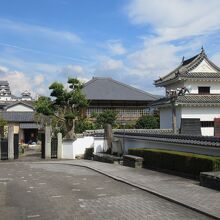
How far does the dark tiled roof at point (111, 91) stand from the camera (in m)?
50.0

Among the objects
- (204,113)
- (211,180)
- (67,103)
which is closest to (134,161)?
(211,180)

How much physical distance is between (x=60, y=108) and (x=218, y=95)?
15436 mm

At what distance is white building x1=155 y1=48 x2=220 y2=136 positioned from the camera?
120ft

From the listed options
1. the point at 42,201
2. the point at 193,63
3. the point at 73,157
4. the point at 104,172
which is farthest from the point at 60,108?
the point at 42,201

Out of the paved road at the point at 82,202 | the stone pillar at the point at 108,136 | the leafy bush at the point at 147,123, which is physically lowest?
the paved road at the point at 82,202

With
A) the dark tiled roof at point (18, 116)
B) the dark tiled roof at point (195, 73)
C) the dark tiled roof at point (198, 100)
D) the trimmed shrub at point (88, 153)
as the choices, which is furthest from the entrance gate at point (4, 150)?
the dark tiled roof at point (18, 116)

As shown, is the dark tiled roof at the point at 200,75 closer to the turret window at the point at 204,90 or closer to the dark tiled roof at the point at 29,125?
the turret window at the point at 204,90

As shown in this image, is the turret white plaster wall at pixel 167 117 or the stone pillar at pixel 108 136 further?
the turret white plaster wall at pixel 167 117

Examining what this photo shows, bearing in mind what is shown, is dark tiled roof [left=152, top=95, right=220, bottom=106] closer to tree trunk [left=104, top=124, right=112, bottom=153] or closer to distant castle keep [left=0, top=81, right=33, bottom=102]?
tree trunk [left=104, top=124, right=112, bottom=153]

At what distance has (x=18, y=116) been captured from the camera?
193 feet

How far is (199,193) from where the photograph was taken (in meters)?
11.5

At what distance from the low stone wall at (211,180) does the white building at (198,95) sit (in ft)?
75.9

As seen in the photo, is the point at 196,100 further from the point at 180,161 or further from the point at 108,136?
the point at 180,161

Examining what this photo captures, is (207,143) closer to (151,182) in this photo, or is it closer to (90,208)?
(151,182)
